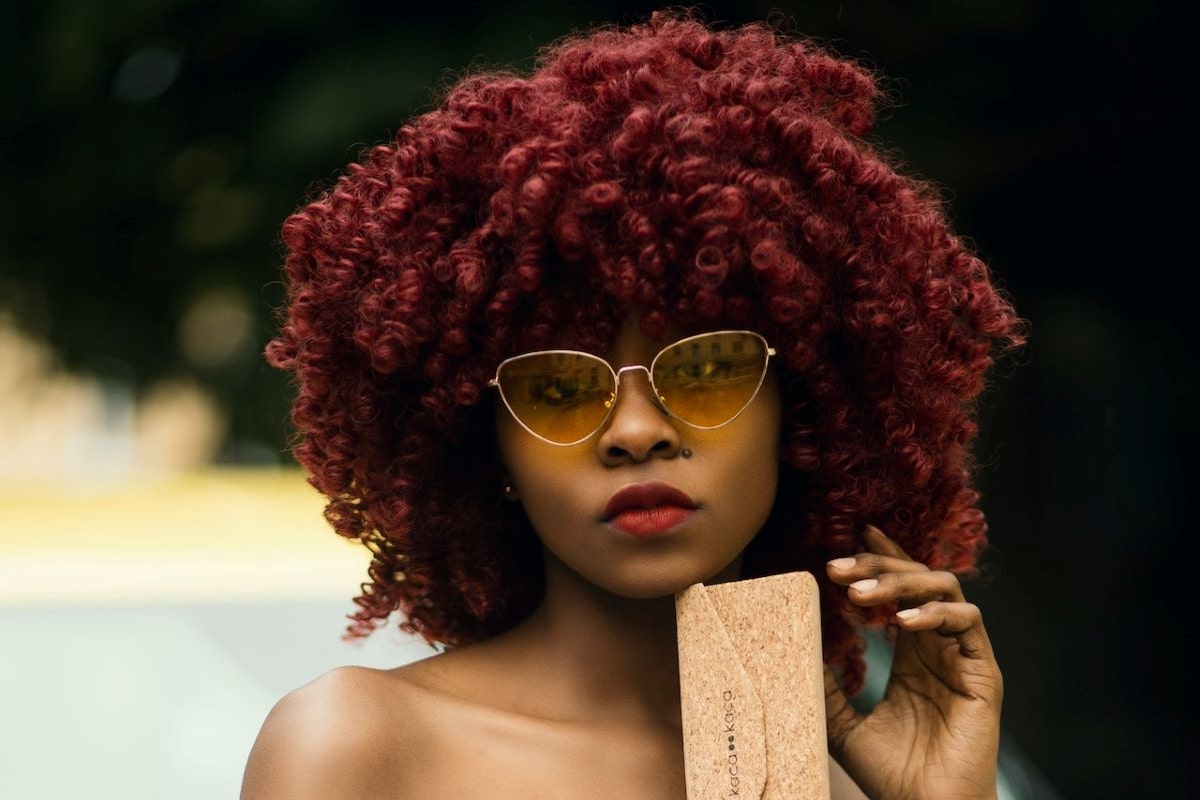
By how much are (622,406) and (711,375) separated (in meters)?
0.12

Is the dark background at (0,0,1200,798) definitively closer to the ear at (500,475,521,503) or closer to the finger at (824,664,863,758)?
the ear at (500,475,521,503)

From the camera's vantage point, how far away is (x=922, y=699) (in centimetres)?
252

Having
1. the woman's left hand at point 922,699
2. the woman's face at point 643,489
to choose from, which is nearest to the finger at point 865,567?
the woman's left hand at point 922,699

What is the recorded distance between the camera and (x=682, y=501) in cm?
222

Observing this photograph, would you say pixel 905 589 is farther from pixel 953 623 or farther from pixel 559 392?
pixel 559 392

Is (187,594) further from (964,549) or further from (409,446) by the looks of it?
(964,549)

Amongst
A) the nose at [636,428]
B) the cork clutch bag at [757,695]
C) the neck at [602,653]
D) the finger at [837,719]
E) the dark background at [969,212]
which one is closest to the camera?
the cork clutch bag at [757,695]

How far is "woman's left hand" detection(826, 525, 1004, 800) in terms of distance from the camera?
233cm

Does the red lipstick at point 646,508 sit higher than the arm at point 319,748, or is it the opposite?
the red lipstick at point 646,508

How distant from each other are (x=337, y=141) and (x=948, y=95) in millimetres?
1643

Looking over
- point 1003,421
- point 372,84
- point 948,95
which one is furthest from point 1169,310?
point 372,84

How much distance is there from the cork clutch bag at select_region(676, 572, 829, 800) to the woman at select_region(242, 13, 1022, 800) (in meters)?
0.14

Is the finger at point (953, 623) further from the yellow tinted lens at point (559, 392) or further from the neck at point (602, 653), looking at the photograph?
the yellow tinted lens at point (559, 392)

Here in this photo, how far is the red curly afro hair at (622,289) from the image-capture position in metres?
2.24
